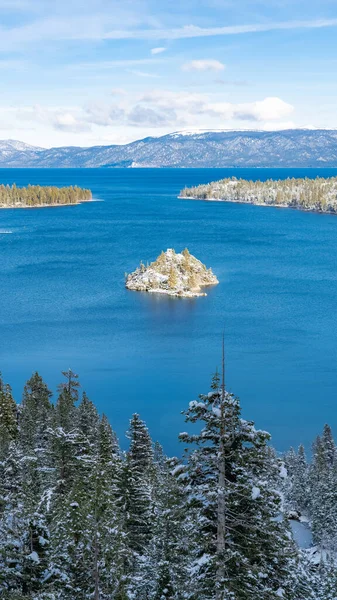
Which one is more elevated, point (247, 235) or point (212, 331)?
point (247, 235)

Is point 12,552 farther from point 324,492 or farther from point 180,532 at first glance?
point 324,492

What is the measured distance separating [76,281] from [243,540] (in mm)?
106271

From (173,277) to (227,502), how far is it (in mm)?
98731

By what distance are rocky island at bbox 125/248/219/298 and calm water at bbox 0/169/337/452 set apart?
326 cm

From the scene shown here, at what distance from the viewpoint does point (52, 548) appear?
53.4 feet

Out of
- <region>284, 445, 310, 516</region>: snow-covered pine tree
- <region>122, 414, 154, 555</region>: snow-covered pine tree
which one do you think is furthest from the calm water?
<region>122, 414, 154, 555</region>: snow-covered pine tree

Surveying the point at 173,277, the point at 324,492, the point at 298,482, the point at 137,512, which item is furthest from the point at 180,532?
the point at 173,277

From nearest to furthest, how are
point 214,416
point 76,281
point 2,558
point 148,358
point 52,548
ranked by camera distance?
1. point 214,416
2. point 2,558
3. point 52,548
4. point 148,358
5. point 76,281

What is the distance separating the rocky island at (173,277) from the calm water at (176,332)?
10.7 feet

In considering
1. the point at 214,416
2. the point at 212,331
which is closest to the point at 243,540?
the point at 214,416

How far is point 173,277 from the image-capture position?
110m

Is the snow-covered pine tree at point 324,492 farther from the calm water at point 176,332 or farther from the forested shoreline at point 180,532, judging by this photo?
the forested shoreline at point 180,532

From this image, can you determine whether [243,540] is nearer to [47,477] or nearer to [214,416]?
[214,416]

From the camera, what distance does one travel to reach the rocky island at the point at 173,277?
10856 cm
